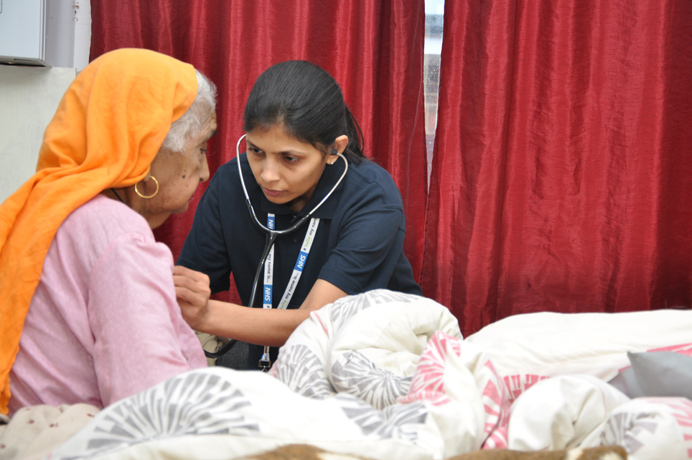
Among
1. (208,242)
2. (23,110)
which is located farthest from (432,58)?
(23,110)

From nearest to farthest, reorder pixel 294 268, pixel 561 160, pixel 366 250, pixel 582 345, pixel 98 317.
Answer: pixel 98 317 < pixel 582 345 < pixel 366 250 < pixel 294 268 < pixel 561 160

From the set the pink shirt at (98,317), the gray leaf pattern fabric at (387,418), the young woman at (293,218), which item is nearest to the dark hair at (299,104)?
the young woman at (293,218)

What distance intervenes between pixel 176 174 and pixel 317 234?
1.86 feet

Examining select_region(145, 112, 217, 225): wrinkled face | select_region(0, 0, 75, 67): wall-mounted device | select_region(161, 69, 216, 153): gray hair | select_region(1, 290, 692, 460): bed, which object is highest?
select_region(0, 0, 75, 67): wall-mounted device

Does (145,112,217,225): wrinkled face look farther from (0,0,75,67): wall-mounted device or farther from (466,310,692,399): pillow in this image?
(0,0,75,67): wall-mounted device

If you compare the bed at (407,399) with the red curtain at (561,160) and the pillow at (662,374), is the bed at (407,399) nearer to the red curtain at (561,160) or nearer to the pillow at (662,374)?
the pillow at (662,374)

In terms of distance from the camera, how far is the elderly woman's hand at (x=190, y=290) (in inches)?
47.7

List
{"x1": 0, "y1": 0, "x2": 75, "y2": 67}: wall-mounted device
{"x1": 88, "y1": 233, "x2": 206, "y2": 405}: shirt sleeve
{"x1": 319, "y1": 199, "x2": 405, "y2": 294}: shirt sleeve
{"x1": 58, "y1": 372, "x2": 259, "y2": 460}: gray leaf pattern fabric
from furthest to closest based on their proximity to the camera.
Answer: {"x1": 0, "y1": 0, "x2": 75, "y2": 67}: wall-mounted device → {"x1": 319, "y1": 199, "x2": 405, "y2": 294}: shirt sleeve → {"x1": 88, "y1": 233, "x2": 206, "y2": 405}: shirt sleeve → {"x1": 58, "y1": 372, "x2": 259, "y2": 460}: gray leaf pattern fabric

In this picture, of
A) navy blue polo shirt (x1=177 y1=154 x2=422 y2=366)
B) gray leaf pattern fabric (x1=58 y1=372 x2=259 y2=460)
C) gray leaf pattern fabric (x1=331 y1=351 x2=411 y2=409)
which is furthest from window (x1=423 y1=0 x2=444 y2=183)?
gray leaf pattern fabric (x1=58 y1=372 x2=259 y2=460)

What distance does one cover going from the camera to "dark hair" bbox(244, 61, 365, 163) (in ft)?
4.67

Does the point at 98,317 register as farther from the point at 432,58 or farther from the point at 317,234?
the point at 432,58

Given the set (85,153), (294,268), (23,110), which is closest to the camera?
(85,153)

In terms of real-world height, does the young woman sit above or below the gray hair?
below

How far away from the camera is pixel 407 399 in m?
0.83
